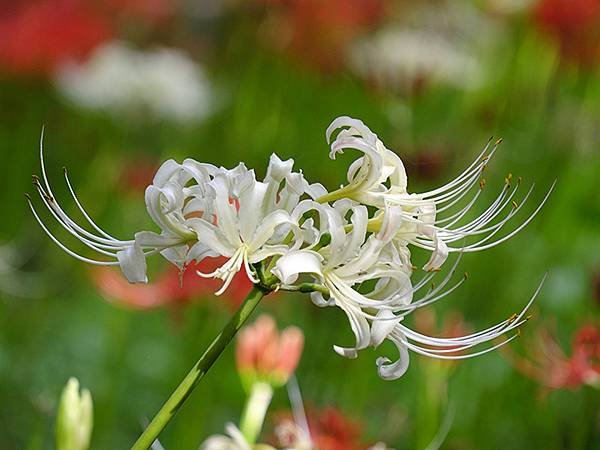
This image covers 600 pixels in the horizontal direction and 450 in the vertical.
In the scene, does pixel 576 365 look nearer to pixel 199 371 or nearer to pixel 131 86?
pixel 199 371

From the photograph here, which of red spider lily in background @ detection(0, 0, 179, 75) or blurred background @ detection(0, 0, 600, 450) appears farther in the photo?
red spider lily in background @ detection(0, 0, 179, 75)

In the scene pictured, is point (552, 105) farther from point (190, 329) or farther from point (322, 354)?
point (190, 329)

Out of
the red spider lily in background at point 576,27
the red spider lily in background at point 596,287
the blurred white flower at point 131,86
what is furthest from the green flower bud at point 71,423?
the blurred white flower at point 131,86

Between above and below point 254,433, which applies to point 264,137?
below

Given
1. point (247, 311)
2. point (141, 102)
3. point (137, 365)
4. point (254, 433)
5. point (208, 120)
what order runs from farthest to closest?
point (208, 120)
point (141, 102)
point (137, 365)
point (254, 433)
point (247, 311)

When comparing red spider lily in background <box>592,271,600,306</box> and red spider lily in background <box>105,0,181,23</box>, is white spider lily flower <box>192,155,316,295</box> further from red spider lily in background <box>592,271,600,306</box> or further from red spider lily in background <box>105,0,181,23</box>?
red spider lily in background <box>105,0,181,23</box>

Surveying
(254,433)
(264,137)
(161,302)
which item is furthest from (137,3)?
(254,433)

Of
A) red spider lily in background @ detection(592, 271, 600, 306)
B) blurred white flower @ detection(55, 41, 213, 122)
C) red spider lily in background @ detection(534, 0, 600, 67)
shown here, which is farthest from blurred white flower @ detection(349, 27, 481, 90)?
red spider lily in background @ detection(592, 271, 600, 306)
